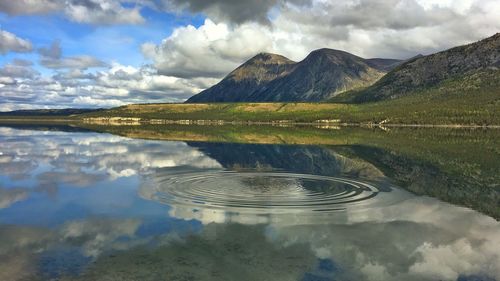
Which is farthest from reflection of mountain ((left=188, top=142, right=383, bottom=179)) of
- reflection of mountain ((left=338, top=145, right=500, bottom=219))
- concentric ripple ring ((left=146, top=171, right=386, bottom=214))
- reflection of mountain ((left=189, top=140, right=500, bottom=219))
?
concentric ripple ring ((left=146, top=171, right=386, bottom=214))

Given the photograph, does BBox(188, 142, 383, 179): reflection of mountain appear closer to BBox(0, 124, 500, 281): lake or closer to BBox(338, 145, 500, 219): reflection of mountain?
BBox(0, 124, 500, 281): lake

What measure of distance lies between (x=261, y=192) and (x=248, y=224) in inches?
383

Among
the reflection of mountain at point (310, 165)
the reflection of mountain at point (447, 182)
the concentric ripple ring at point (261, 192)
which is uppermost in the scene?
the concentric ripple ring at point (261, 192)

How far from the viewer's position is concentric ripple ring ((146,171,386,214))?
2820cm

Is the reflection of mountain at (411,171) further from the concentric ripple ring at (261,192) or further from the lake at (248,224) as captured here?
the concentric ripple ring at (261,192)

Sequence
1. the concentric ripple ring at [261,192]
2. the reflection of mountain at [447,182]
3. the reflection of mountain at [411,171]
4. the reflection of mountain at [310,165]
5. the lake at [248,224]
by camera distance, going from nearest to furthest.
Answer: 1. the lake at [248,224]
2. the concentric ripple ring at [261,192]
3. the reflection of mountain at [447,182]
4. the reflection of mountain at [411,171]
5. the reflection of mountain at [310,165]

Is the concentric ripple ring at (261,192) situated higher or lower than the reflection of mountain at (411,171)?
higher

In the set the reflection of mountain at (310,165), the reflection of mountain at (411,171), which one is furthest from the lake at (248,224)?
the reflection of mountain at (310,165)

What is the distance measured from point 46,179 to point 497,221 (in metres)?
36.1

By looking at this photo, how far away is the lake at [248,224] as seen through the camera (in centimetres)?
1702

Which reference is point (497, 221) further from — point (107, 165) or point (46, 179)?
point (107, 165)

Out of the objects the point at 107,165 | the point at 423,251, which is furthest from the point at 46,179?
the point at 423,251

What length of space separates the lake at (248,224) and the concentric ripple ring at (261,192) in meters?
0.09

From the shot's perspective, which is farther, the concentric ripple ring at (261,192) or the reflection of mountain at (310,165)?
the reflection of mountain at (310,165)
